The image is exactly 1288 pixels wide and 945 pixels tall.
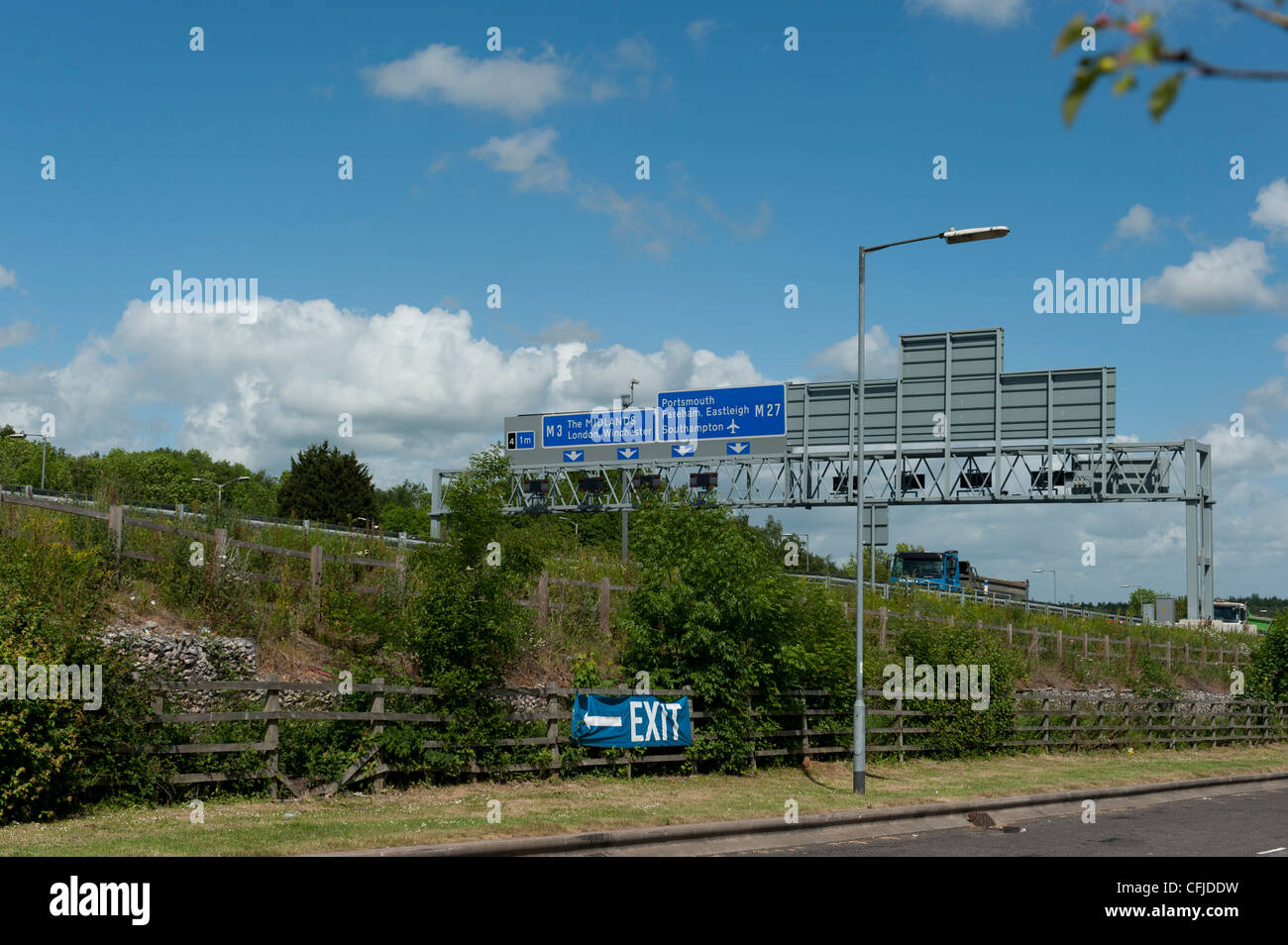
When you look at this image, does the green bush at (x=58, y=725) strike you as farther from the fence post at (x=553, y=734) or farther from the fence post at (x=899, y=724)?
the fence post at (x=899, y=724)

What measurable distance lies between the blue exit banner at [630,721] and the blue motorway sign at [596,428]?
36.8 m

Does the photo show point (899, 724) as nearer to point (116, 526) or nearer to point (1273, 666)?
point (116, 526)

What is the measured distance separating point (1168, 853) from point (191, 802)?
12.9 meters

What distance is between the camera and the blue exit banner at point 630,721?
67.0ft

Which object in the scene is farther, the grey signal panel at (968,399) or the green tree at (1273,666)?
the grey signal panel at (968,399)

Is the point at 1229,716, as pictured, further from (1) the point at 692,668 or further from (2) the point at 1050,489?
(1) the point at 692,668

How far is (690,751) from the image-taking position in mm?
21766

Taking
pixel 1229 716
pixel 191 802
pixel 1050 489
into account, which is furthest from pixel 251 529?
pixel 1050 489

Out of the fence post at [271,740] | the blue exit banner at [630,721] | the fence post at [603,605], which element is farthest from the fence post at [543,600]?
the fence post at [271,740]

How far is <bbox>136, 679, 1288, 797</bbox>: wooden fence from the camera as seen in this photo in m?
16.0

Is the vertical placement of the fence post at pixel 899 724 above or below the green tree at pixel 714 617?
below
